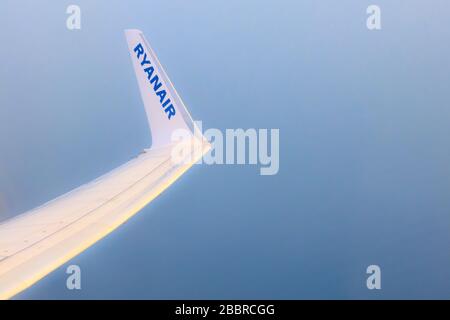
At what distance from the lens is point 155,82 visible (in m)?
1.54

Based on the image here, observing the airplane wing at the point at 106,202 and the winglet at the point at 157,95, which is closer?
the airplane wing at the point at 106,202

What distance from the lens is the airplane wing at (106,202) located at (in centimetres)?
74

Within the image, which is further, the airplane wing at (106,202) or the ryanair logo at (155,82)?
the ryanair logo at (155,82)

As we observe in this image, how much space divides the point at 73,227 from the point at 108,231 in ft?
0.35

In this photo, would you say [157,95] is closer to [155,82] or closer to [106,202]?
[155,82]

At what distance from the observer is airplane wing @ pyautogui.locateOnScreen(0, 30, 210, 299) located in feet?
2.43

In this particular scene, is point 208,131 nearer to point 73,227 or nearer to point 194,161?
point 194,161

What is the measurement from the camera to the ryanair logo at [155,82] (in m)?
1.53

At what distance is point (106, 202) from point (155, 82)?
0.67 metres

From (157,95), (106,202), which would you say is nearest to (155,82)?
(157,95)

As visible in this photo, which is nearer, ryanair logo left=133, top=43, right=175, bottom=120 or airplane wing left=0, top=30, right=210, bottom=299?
airplane wing left=0, top=30, right=210, bottom=299

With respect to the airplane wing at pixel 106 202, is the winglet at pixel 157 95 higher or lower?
higher
